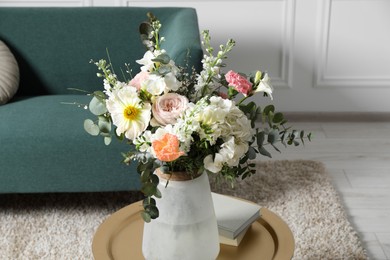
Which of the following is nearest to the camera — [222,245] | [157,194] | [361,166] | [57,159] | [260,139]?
[157,194]

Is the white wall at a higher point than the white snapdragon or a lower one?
lower

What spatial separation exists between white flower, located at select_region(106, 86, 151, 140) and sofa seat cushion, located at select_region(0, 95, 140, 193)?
1120mm

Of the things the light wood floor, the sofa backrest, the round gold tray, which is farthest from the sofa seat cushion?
the light wood floor

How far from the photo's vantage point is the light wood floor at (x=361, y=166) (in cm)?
276

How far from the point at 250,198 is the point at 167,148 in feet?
5.14

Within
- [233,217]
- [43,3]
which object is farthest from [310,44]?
[233,217]

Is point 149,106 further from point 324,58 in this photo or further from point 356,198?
point 324,58

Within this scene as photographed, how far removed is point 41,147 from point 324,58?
1.94 meters

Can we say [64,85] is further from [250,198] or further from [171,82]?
[171,82]

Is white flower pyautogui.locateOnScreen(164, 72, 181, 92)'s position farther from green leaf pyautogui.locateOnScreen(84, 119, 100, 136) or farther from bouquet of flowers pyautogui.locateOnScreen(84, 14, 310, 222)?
green leaf pyautogui.locateOnScreen(84, 119, 100, 136)

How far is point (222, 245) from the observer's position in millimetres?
1871

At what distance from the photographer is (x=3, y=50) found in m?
3.13

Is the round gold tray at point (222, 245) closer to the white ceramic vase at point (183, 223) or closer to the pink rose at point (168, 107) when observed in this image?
the white ceramic vase at point (183, 223)

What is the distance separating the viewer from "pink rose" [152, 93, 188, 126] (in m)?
1.53
